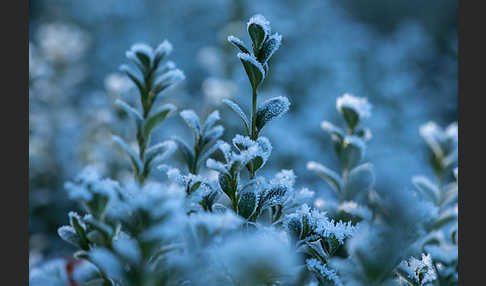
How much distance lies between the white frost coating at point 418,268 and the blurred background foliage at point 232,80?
462 mm

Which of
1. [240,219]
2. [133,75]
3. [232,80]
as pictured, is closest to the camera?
[240,219]

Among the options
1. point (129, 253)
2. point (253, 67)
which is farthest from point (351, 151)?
point (129, 253)

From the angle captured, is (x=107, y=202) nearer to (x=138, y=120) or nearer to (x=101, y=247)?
(x=101, y=247)

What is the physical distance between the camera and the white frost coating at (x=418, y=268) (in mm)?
743

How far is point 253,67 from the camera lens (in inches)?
29.7

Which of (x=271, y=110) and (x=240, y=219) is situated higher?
(x=271, y=110)

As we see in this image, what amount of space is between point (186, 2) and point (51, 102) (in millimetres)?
1558

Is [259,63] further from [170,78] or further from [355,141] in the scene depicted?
[355,141]

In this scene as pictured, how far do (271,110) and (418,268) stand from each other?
1.03ft

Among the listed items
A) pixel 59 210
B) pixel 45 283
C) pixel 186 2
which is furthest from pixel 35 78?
pixel 186 2

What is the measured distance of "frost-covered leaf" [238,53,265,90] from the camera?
2.42 ft

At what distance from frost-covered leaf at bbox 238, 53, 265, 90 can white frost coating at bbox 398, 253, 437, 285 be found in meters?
0.33

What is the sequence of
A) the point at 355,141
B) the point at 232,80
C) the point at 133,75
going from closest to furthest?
the point at 133,75 → the point at 355,141 → the point at 232,80

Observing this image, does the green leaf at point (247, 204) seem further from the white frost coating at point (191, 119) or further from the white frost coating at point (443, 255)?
the white frost coating at point (443, 255)
